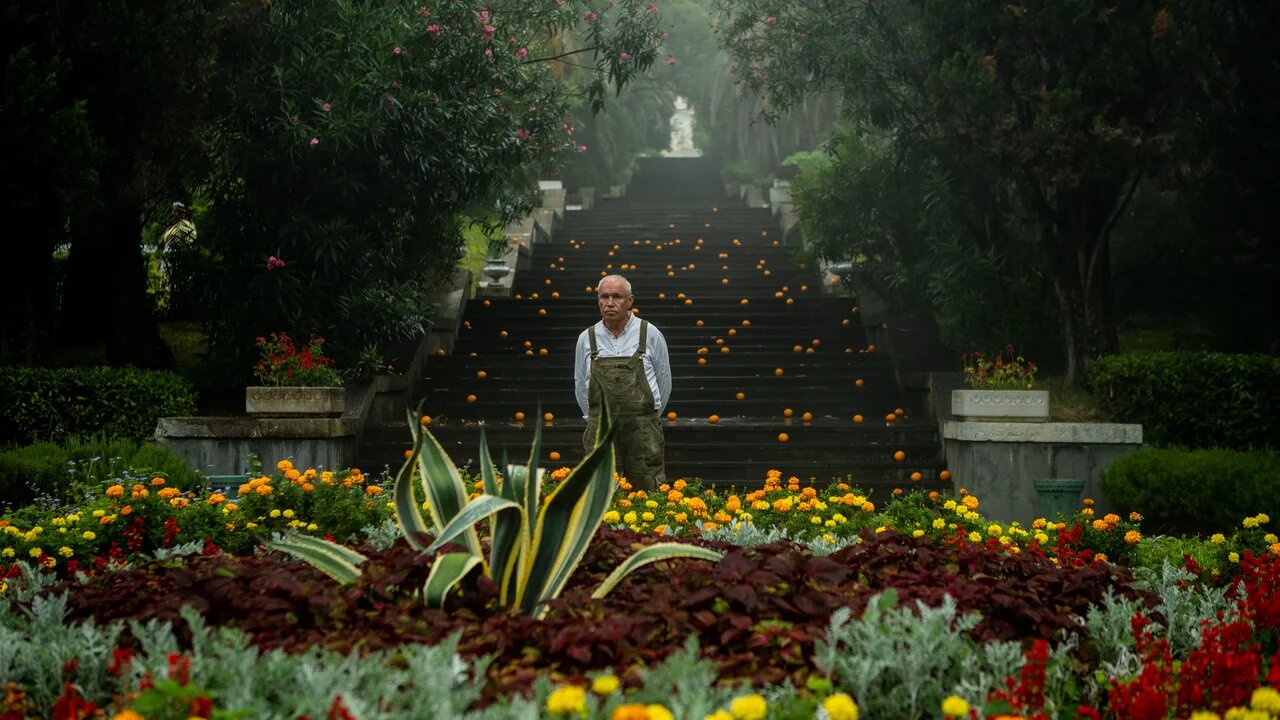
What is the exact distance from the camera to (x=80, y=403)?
37.2 ft

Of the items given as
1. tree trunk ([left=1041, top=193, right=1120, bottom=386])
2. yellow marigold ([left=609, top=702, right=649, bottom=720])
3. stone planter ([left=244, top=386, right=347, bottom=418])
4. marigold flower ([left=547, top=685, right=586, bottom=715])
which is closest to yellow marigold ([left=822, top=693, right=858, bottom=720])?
yellow marigold ([left=609, top=702, right=649, bottom=720])

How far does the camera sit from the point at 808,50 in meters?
16.0

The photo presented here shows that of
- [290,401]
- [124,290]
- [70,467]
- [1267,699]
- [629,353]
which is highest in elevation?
[124,290]

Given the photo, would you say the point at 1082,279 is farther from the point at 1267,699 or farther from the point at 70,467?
the point at 1267,699

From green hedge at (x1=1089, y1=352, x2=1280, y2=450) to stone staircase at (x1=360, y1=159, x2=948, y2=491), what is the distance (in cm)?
197

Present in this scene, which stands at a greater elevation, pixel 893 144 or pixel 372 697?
pixel 893 144

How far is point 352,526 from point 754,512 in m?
2.16

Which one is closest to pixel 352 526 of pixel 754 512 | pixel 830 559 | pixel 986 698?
pixel 754 512

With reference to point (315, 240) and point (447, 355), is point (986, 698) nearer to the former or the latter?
point (315, 240)

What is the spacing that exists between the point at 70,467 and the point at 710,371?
8.35 metres

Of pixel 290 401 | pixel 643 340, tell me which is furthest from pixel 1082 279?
pixel 290 401

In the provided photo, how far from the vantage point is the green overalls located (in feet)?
26.0

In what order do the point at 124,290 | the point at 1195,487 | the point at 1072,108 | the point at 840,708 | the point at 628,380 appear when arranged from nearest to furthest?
the point at 840,708 → the point at 628,380 → the point at 1195,487 → the point at 1072,108 → the point at 124,290

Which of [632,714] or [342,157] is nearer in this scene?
[632,714]
